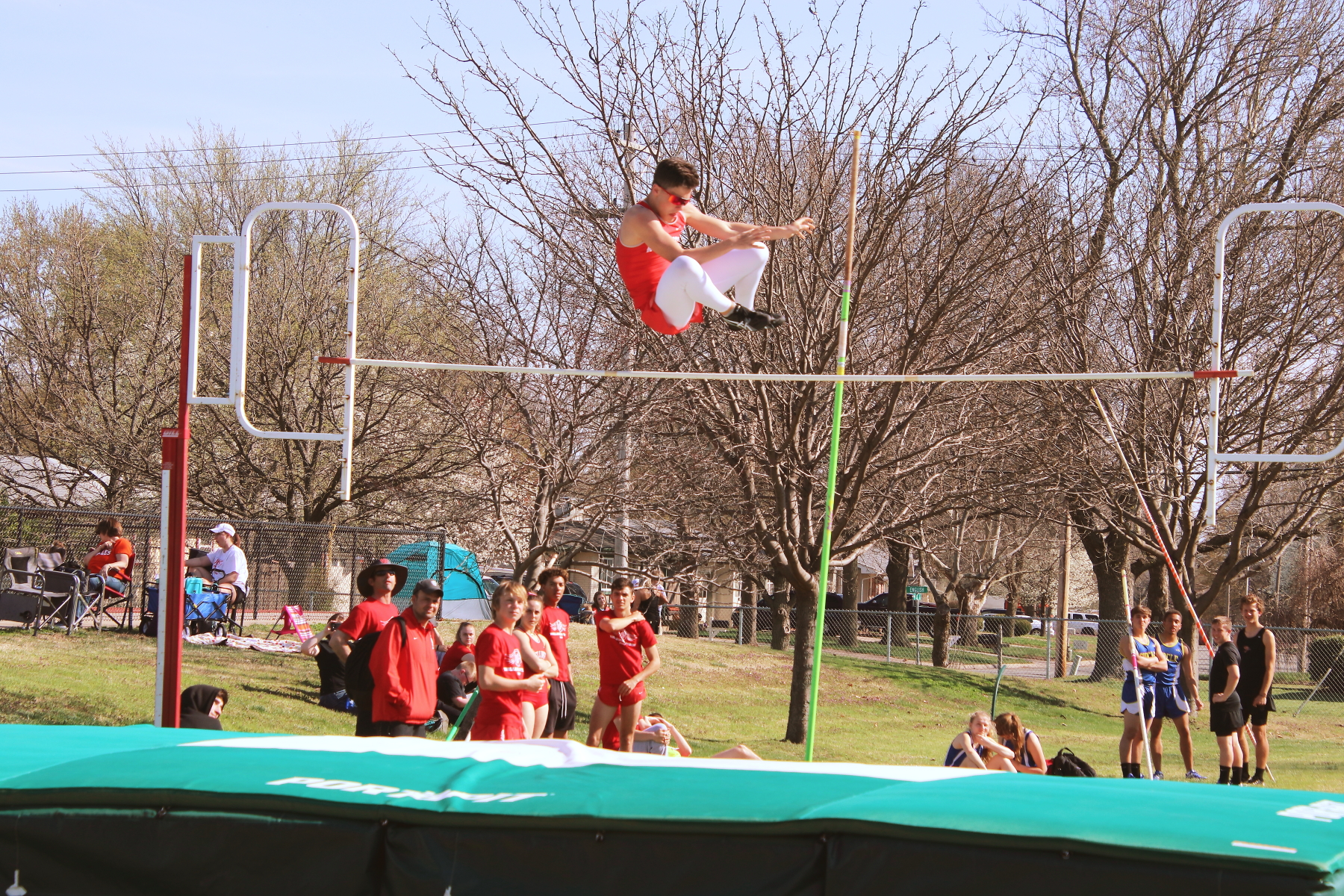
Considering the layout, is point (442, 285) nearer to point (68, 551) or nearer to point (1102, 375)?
point (68, 551)

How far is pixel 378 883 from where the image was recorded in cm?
369

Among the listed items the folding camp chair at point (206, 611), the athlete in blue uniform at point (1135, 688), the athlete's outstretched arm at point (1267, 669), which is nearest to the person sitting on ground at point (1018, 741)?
the athlete in blue uniform at point (1135, 688)

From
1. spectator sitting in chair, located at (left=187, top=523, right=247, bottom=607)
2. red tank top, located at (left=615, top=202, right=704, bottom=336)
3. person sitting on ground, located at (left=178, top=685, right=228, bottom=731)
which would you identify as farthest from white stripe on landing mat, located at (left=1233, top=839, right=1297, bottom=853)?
spectator sitting in chair, located at (left=187, top=523, right=247, bottom=607)

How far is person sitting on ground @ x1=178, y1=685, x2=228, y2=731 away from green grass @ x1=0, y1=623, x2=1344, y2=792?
255 cm

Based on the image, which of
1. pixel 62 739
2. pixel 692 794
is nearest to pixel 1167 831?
pixel 692 794

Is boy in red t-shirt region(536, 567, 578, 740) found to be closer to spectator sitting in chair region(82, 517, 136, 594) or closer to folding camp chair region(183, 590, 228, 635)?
folding camp chair region(183, 590, 228, 635)

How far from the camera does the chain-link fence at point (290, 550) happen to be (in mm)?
15141

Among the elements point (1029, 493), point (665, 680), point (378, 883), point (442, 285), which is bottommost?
point (665, 680)

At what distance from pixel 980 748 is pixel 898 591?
20.9 meters

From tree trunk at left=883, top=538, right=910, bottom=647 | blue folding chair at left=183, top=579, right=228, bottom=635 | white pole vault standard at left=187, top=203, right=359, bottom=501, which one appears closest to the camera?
white pole vault standard at left=187, top=203, right=359, bottom=501

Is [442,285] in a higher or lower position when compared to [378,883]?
higher

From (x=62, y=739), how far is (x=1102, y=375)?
5.02 metres

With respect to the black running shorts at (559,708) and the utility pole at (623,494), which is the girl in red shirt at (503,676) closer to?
the black running shorts at (559,708)

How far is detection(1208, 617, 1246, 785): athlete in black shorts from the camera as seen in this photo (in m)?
9.78
